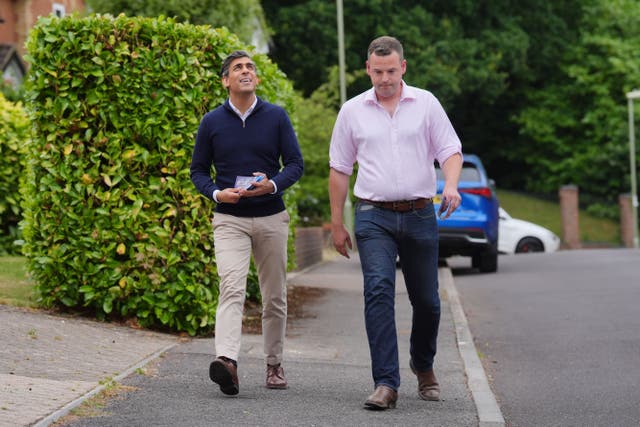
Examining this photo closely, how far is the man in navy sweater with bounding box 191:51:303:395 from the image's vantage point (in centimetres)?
717

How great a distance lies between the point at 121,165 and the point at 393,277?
3603 mm

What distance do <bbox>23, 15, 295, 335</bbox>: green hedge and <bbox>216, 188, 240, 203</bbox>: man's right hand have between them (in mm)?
2671

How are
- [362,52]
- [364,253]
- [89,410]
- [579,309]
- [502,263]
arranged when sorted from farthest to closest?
[362,52] → [502,263] → [579,309] → [364,253] → [89,410]

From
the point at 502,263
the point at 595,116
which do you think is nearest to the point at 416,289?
the point at 502,263

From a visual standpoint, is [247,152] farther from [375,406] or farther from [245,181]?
[375,406]

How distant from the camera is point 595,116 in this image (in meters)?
49.3

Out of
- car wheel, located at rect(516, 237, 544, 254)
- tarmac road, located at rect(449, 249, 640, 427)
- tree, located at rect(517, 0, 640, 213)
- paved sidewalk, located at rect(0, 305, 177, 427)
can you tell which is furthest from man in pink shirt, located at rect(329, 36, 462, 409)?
tree, located at rect(517, 0, 640, 213)

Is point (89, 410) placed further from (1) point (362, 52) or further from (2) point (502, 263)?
(1) point (362, 52)

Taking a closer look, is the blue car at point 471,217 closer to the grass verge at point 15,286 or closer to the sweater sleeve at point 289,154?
the grass verge at point 15,286

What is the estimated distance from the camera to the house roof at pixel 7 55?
26.3m

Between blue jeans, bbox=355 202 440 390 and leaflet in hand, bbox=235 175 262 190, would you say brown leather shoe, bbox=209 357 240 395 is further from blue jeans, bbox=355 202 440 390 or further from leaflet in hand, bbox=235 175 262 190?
Answer: leaflet in hand, bbox=235 175 262 190

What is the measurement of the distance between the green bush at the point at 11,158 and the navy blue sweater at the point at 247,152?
7.49 m

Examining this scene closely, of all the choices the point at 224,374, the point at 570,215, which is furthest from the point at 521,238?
the point at 224,374

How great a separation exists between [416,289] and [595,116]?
43812mm
